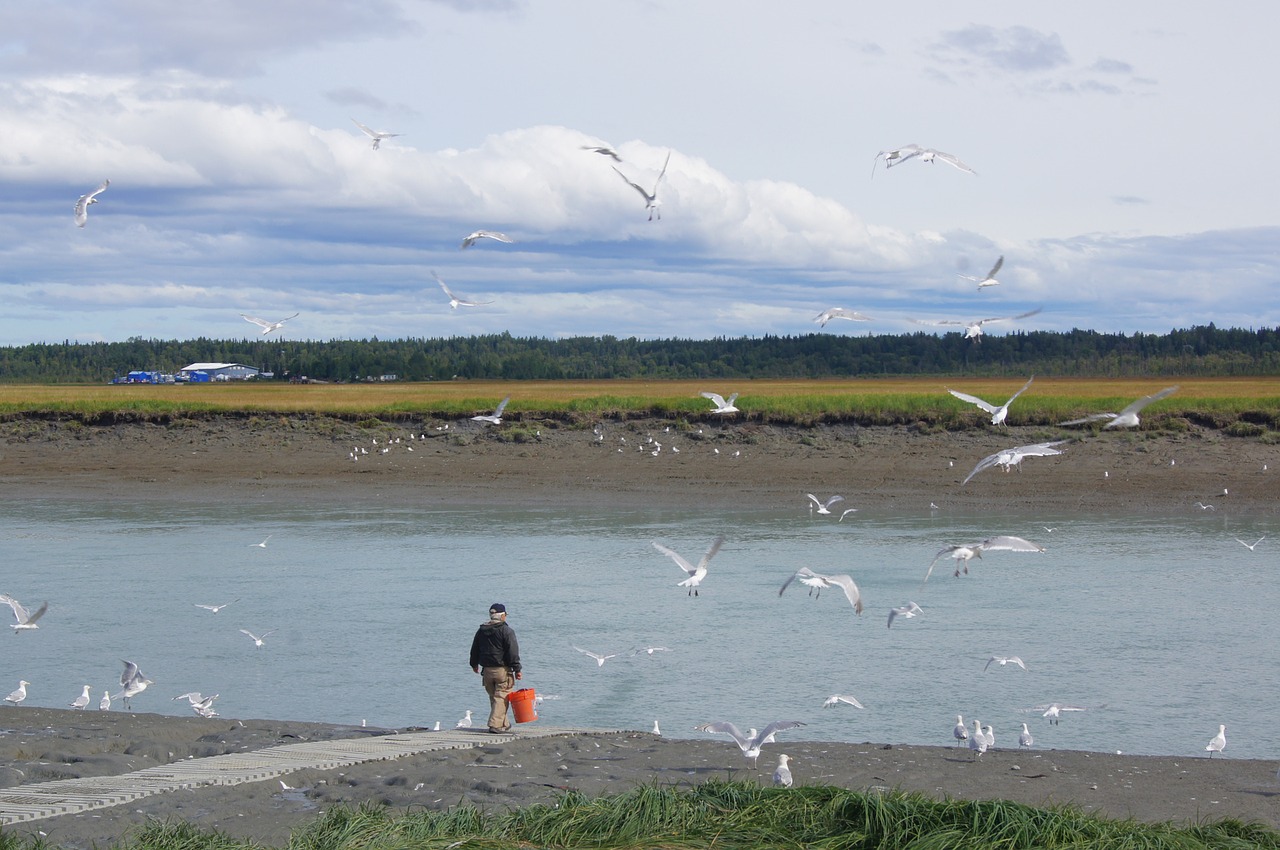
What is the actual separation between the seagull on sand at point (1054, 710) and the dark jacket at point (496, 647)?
5.10m

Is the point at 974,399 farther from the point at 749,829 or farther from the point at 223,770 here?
the point at 223,770

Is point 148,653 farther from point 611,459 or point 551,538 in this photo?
point 611,459

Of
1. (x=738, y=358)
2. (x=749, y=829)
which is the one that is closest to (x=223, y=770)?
(x=749, y=829)

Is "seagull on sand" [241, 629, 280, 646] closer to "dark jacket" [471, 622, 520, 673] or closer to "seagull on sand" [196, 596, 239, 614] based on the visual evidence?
"seagull on sand" [196, 596, 239, 614]

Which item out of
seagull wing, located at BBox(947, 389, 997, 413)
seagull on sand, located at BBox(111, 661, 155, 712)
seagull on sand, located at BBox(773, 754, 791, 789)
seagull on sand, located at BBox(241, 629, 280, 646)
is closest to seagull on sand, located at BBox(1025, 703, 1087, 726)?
seagull wing, located at BBox(947, 389, 997, 413)

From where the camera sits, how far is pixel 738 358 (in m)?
109

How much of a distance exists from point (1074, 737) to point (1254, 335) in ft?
352

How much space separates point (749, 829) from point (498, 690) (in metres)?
4.43

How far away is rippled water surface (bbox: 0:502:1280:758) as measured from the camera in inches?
514

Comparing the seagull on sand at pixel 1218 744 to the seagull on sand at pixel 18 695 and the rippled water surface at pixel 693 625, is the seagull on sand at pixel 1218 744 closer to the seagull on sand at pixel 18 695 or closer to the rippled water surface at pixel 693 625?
the rippled water surface at pixel 693 625

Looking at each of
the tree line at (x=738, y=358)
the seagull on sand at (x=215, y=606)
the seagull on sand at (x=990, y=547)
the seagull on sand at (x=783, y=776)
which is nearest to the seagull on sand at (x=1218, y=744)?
the seagull on sand at (x=990, y=547)

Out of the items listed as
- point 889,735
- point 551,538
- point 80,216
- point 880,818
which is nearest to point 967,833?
point 880,818

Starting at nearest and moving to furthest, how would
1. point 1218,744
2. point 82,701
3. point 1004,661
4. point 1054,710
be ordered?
point 1218,744 < point 1054,710 < point 82,701 < point 1004,661

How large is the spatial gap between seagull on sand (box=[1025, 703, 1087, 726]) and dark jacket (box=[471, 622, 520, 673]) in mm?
5096
